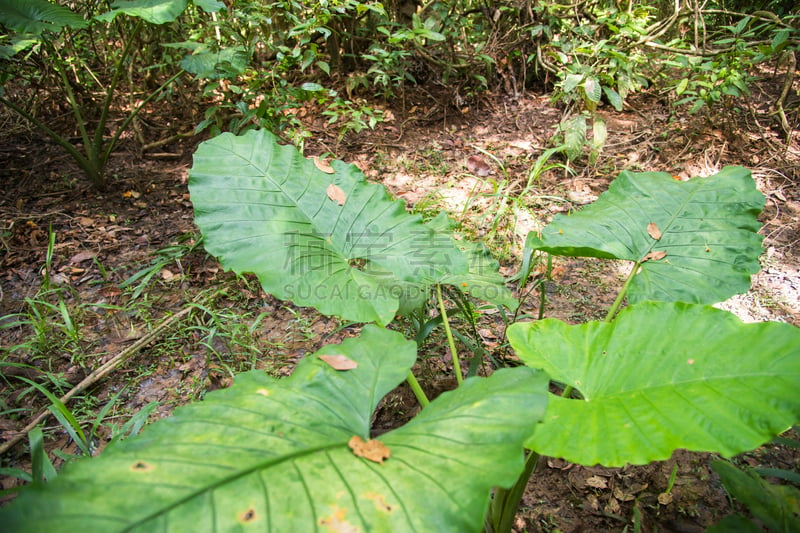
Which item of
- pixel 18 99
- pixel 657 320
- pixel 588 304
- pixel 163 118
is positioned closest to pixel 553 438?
pixel 657 320

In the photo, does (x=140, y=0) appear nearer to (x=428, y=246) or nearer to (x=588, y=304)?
(x=428, y=246)

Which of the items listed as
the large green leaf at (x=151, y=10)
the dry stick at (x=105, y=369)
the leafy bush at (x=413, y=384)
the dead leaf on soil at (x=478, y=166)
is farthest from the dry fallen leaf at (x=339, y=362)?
the dead leaf on soil at (x=478, y=166)

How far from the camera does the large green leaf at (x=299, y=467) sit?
547mm

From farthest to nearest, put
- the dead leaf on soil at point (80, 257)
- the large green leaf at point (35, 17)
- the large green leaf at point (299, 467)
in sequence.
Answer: the dead leaf on soil at point (80, 257)
the large green leaf at point (35, 17)
the large green leaf at point (299, 467)

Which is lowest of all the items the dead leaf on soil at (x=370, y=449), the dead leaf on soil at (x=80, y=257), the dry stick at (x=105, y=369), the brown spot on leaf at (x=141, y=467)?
the dry stick at (x=105, y=369)

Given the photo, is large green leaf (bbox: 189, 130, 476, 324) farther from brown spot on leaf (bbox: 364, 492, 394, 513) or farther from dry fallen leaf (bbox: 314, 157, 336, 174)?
brown spot on leaf (bbox: 364, 492, 394, 513)

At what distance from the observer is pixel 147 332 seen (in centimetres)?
178

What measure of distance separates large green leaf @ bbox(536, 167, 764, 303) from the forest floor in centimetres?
52

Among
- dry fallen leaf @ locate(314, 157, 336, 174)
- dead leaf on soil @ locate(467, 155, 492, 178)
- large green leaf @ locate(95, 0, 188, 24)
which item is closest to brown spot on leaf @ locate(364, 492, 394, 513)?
dry fallen leaf @ locate(314, 157, 336, 174)

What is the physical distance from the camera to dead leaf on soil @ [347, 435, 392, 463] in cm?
72

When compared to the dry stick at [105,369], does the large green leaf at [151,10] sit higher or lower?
higher

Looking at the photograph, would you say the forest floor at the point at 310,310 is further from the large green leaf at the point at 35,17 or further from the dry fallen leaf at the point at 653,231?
the large green leaf at the point at 35,17

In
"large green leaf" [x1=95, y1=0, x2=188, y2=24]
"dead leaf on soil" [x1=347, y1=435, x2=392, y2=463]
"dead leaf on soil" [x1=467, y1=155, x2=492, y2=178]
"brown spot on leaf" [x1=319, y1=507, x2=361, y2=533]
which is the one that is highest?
"large green leaf" [x1=95, y1=0, x2=188, y2=24]

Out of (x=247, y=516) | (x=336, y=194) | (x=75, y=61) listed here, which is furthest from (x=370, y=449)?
(x=75, y=61)
